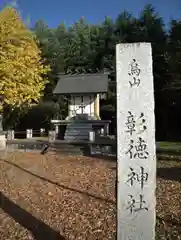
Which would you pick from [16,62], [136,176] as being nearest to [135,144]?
[136,176]

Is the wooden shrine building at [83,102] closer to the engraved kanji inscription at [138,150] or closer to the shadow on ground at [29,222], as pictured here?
the shadow on ground at [29,222]

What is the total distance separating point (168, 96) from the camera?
115ft

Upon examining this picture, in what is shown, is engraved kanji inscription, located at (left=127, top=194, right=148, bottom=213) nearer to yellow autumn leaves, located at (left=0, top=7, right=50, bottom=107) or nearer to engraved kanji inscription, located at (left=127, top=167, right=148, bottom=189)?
engraved kanji inscription, located at (left=127, top=167, right=148, bottom=189)

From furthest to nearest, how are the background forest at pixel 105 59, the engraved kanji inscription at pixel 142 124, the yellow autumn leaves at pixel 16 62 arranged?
the background forest at pixel 105 59
the yellow autumn leaves at pixel 16 62
the engraved kanji inscription at pixel 142 124

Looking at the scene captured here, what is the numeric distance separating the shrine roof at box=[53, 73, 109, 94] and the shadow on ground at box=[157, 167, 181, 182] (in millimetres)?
18720

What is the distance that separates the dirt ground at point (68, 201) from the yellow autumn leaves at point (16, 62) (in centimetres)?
1188

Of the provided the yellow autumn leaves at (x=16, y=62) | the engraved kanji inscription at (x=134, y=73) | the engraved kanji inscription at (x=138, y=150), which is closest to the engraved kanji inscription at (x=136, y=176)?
the engraved kanji inscription at (x=138, y=150)

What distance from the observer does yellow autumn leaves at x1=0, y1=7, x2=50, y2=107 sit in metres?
25.0

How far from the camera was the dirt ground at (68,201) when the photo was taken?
6.40 meters

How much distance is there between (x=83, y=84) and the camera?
107ft

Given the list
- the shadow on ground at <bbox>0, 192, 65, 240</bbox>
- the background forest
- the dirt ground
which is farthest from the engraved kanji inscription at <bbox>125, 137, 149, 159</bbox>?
the background forest

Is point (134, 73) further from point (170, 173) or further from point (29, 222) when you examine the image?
point (170, 173)

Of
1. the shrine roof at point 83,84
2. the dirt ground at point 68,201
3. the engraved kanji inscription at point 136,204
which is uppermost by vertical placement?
the shrine roof at point 83,84

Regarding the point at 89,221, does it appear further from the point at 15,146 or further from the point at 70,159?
the point at 15,146
